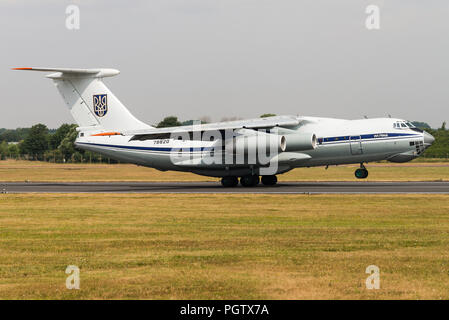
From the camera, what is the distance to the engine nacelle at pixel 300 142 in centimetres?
3312

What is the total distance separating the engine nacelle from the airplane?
0.18 ft

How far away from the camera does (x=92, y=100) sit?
36500 millimetres

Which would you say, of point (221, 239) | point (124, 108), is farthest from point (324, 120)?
point (221, 239)

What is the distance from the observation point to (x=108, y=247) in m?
14.0

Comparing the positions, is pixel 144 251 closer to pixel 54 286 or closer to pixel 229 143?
pixel 54 286

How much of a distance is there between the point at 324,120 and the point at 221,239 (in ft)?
70.5

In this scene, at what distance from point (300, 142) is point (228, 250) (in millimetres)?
20503

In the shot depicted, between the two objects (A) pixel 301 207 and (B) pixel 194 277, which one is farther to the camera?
(A) pixel 301 207

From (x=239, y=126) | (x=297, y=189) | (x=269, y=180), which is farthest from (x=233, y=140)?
(x=297, y=189)
